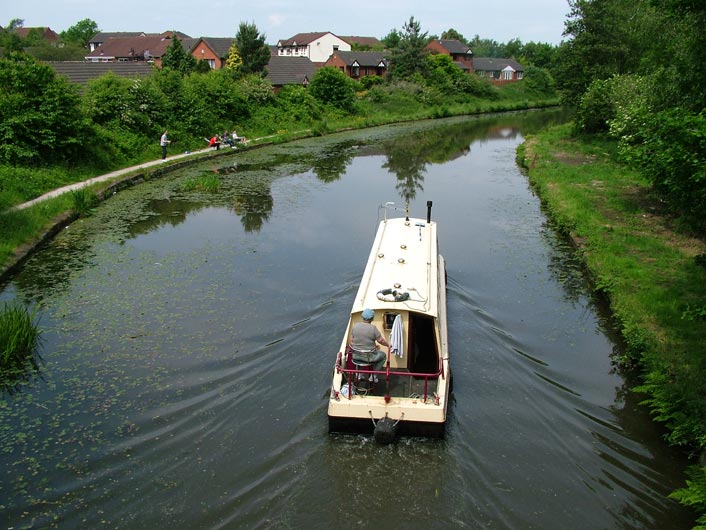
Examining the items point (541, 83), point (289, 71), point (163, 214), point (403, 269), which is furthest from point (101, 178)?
point (541, 83)

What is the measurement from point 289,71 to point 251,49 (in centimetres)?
674

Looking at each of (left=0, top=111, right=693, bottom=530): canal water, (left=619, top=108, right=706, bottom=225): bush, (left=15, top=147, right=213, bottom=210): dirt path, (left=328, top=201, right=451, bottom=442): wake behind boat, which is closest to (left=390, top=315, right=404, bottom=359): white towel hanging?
(left=328, top=201, right=451, bottom=442): wake behind boat

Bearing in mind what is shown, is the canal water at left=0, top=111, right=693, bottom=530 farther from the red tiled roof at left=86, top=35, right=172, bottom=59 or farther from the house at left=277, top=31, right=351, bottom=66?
the house at left=277, top=31, right=351, bottom=66

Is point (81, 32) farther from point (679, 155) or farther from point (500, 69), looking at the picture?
point (679, 155)

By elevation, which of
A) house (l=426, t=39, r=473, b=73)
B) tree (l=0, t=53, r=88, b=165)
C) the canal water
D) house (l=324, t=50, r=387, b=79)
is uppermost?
house (l=426, t=39, r=473, b=73)

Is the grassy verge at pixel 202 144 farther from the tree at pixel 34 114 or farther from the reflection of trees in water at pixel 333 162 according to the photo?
the reflection of trees in water at pixel 333 162

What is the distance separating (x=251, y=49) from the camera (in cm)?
5450

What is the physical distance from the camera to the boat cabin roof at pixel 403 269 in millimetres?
10180

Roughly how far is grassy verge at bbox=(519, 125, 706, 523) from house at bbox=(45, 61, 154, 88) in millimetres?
26562

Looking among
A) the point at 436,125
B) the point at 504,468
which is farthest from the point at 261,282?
the point at 436,125

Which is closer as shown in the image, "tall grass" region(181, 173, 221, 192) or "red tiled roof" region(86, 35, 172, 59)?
"tall grass" region(181, 173, 221, 192)

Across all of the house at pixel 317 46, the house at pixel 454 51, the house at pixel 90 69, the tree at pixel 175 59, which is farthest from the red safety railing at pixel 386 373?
the house at pixel 454 51

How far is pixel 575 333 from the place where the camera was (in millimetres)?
13148

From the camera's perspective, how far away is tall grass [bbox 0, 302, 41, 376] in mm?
11086
